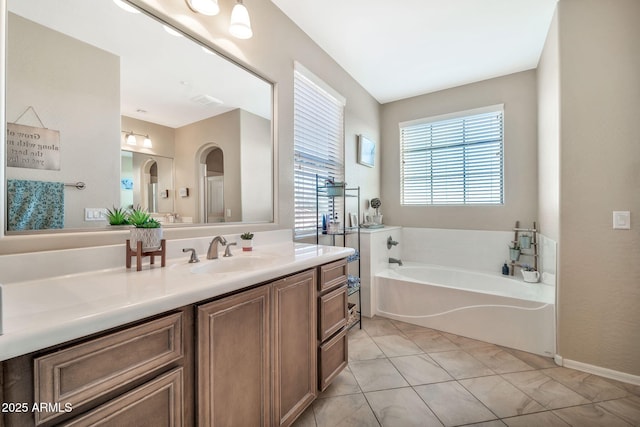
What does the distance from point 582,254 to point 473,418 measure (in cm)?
139

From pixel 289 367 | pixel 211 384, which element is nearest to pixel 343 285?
pixel 289 367

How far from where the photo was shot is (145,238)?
3.70 ft

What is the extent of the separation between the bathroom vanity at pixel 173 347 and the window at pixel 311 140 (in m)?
0.97

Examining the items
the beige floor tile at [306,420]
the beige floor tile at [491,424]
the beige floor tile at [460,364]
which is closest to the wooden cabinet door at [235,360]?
the beige floor tile at [306,420]

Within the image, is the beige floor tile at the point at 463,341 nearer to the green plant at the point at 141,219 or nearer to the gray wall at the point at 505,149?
the gray wall at the point at 505,149

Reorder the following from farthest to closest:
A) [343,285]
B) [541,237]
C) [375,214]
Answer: [375,214] < [541,237] < [343,285]

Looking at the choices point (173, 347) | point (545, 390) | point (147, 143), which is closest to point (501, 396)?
point (545, 390)

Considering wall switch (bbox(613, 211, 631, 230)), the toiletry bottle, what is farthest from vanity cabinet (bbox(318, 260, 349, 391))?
the toiletry bottle

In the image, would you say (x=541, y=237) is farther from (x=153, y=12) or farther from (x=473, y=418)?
(x=153, y=12)

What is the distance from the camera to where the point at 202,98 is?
1575 mm

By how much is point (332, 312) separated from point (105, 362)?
114 centimetres

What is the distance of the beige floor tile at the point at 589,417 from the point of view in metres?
1.43

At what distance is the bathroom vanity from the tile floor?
325 mm

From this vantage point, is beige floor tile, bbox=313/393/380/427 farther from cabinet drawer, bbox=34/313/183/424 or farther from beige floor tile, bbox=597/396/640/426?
beige floor tile, bbox=597/396/640/426
